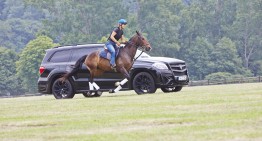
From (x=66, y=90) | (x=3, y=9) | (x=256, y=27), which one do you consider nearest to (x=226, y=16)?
(x=256, y=27)

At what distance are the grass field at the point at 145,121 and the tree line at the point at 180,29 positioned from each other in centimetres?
8757

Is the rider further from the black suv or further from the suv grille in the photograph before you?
the suv grille

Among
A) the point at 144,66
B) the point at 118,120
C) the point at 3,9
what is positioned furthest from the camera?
the point at 3,9

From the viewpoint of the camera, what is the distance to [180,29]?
126 metres

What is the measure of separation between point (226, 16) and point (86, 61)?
328ft

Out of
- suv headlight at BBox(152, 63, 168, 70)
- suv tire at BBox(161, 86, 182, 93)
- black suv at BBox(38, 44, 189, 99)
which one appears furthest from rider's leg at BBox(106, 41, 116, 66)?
suv tire at BBox(161, 86, 182, 93)

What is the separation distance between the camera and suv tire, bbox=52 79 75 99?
30109 millimetres

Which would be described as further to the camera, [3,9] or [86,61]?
[3,9]

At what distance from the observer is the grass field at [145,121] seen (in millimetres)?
14383

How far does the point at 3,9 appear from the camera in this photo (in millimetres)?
173000

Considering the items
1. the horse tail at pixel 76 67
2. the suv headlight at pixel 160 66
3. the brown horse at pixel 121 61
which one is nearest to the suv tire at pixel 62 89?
the horse tail at pixel 76 67

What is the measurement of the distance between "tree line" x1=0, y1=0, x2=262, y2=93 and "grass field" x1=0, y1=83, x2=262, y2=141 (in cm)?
8757

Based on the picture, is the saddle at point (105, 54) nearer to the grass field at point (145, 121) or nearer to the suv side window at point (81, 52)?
the suv side window at point (81, 52)

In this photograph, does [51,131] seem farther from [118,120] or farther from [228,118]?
[228,118]
